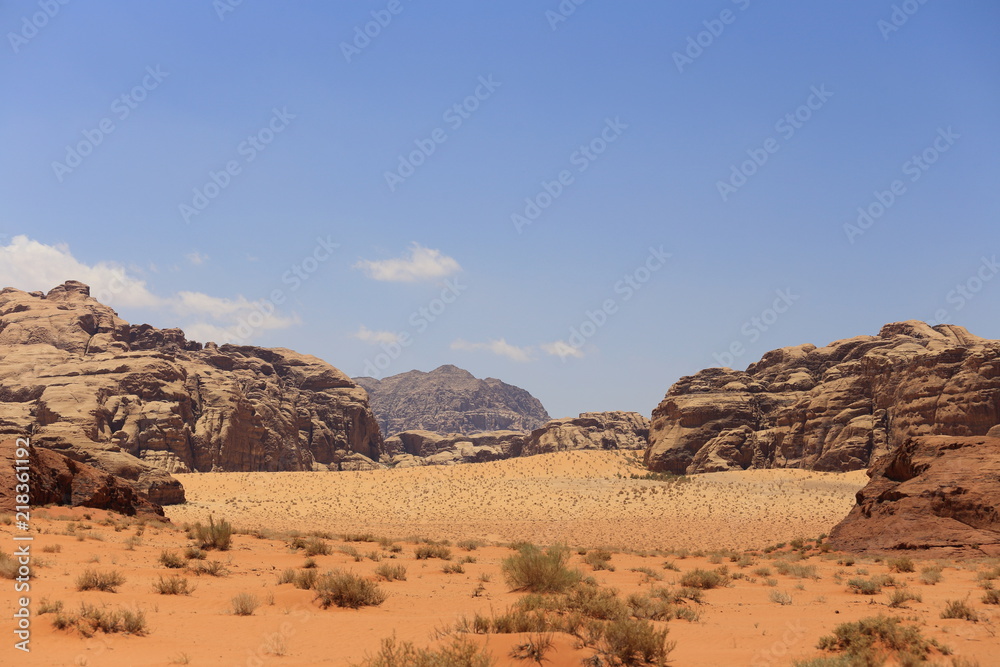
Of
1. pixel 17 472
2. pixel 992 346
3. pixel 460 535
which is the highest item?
pixel 992 346

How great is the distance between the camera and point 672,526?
3053cm

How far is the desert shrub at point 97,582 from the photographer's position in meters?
10.3

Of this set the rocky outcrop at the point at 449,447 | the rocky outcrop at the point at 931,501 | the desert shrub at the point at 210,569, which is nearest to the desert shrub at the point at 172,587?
the desert shrub at the point at 210,569

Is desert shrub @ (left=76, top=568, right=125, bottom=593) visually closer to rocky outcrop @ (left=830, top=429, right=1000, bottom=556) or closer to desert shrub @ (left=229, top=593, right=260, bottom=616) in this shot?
desert shrub @ (left=229, top=593, right=260, bottom=616)

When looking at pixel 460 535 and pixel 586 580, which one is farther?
pixel 460 535

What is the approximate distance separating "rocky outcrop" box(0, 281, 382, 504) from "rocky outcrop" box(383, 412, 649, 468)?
42.9ft

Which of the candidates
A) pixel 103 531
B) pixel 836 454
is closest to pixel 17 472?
pixel 103 531

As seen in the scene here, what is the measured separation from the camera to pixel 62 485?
2102 centimetres

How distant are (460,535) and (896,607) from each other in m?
19.2

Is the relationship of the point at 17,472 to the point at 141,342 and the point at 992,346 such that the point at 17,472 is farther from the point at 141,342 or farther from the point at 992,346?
the point at 141,342

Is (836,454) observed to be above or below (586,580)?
above

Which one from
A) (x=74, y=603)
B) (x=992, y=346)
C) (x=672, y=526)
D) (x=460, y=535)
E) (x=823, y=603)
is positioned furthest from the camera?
(x=992, y=346)

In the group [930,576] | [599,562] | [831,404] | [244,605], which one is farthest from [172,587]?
[831,404]

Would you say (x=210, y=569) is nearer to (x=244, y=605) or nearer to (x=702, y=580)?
(x=244, y=605)
